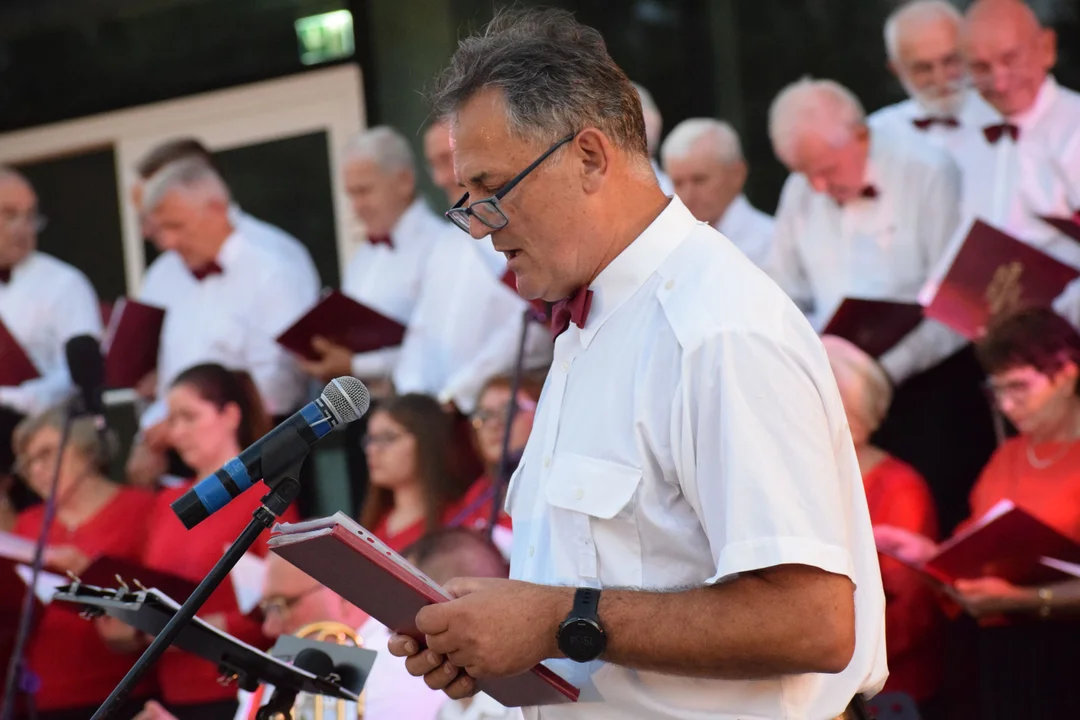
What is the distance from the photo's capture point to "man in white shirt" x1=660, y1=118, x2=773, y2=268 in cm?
504


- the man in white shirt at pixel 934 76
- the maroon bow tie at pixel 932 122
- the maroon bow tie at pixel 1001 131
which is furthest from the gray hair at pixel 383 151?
the maroon bow tie at pixel 1001 131

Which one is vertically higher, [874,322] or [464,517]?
[874,322]

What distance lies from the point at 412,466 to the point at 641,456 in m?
2.91

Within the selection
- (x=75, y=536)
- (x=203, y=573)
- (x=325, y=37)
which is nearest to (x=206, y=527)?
(x=203, y=573)

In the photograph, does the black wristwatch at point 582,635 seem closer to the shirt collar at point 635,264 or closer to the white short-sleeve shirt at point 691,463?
the white short-sleeve shirt at point 691,463

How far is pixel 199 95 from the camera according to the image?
6934mm

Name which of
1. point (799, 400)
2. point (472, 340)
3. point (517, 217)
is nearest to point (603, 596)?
point (799, 400)

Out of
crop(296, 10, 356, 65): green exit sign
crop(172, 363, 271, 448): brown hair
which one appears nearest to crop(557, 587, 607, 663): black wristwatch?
crop(172, 363, 271, 448): brown hair

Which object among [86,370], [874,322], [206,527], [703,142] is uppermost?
[703,142]

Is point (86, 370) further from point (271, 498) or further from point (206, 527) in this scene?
point (271, 498)

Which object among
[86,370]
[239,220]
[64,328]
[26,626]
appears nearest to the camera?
[26,626]

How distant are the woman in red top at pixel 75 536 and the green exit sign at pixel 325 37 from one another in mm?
2308

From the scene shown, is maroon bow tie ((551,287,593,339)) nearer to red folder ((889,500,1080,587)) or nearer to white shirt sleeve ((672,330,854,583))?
white shirt sleeve ((672,330,854,583))

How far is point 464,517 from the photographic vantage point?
4.44 metres
